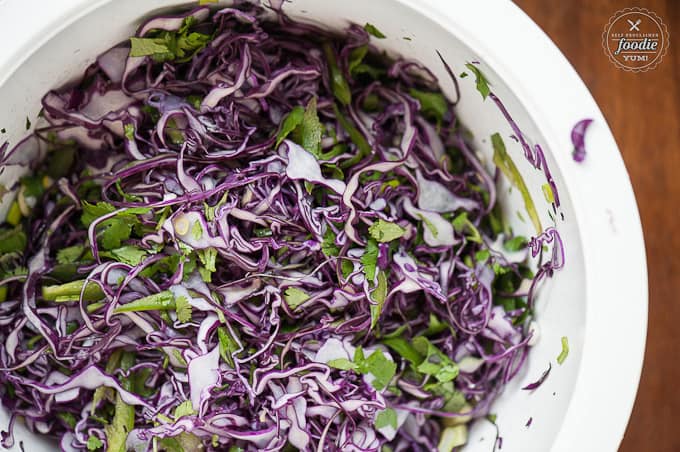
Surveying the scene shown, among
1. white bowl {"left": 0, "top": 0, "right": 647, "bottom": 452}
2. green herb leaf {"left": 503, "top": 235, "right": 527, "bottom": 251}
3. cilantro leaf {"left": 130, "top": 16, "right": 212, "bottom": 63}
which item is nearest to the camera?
white bowl {"left": 0, "top": 0, "right": 647, "bottom": 452}

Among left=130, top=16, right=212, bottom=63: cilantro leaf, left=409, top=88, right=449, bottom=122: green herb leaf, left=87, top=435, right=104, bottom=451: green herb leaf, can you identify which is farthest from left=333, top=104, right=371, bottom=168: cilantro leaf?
left=87, top=435, right=104, bottom=451: green herb leaf

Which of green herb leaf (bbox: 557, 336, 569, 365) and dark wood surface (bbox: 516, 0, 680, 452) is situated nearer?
green herb leaf (bbox: 557, 336, 569, 365)

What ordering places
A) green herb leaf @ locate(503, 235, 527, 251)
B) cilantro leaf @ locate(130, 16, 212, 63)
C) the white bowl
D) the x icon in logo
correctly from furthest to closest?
the x icon in logo → green herb leaf @ locate(503, 235, 527, 251) → cilantro leaf @ locate(130, 16, 212, 63) → the white bowl

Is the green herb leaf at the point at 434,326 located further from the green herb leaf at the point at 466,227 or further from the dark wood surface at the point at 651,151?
the dark wood surface at the point at 651,151

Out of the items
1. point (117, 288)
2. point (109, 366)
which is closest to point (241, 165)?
point (117, 288)

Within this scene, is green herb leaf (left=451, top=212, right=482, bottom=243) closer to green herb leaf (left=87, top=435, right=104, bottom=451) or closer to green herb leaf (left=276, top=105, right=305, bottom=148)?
green herb leaf (left=276, top=105, right=305, bottom=148)

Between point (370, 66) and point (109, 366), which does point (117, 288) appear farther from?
point (370, 66)

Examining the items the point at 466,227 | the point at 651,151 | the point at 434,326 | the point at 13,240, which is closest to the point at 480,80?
the point at 466,227

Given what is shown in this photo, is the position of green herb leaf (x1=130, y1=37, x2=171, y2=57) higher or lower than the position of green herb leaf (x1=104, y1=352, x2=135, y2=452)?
higher
